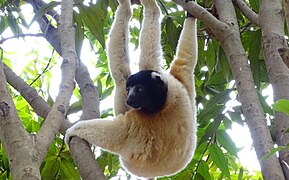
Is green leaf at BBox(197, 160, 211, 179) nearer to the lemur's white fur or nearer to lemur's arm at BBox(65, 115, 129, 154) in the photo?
the lemur's white fur

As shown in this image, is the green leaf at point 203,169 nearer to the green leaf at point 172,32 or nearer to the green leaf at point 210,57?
the green leaf at point 210,57

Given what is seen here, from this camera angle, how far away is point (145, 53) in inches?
180

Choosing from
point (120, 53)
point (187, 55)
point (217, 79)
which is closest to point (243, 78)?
point (187, 55)

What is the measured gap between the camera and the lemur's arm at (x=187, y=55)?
14.4 feet

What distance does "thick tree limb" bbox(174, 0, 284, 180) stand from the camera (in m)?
2.73

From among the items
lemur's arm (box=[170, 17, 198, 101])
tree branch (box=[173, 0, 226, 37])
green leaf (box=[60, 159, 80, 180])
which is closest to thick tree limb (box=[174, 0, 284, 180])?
tree branch (box=[173, 0, 226, 37])

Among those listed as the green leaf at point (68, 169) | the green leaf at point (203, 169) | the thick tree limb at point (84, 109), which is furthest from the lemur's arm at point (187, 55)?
the green leaf at point (68, 169)

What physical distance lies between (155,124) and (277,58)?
1515 mm

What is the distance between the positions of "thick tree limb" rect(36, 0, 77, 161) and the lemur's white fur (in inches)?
37.9

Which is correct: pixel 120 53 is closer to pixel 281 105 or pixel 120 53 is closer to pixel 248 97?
pixel 248 97

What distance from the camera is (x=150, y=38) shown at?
4.48 m

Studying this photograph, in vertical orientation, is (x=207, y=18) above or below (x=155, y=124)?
above

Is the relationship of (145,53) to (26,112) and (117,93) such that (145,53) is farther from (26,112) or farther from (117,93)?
(26,112)

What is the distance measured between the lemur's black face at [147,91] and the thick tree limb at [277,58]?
1.26 meters
